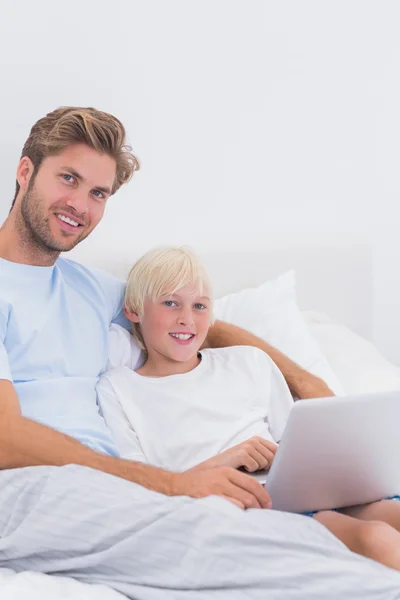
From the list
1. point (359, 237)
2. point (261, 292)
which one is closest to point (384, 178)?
point (359, 237)

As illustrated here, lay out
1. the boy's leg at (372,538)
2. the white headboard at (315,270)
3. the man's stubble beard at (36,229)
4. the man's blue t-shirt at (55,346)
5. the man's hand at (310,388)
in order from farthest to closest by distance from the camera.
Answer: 1. the white headboard at (315,270)
2. the man's hand at (310,388)
3. the man's stubble beard at (36,229)
4. the man's blue t-shirt at (55,346)
5. the boy's leg at (372,538)

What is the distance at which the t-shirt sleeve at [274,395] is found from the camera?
1.80m

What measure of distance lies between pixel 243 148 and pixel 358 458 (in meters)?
1.37

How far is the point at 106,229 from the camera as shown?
2377mm

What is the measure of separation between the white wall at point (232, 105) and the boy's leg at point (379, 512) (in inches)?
41.1

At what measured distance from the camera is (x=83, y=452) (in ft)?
4.85

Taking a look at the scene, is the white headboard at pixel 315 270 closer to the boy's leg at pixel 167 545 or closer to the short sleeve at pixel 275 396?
the short sleeve at pixel 275 396

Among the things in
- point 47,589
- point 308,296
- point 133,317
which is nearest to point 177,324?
point 133,317

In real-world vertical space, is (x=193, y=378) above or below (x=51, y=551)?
above

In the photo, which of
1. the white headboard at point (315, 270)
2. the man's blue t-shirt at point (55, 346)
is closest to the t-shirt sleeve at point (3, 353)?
the man's blue t-shirt at point (55, 346)

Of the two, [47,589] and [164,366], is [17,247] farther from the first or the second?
[47,589]

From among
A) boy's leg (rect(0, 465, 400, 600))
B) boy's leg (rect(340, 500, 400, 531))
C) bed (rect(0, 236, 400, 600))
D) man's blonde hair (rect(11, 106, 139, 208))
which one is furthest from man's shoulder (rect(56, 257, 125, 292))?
boy's leg (rect(340, 500, 400, 531))

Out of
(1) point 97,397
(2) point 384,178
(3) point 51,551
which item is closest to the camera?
(3) point 51,551

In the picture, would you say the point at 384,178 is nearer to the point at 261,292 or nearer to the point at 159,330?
the point at 261,292
